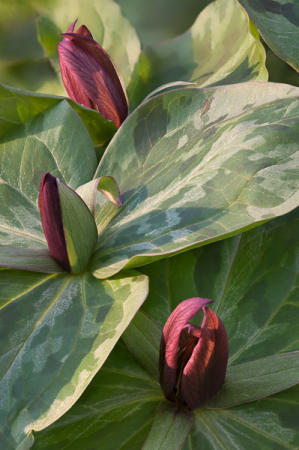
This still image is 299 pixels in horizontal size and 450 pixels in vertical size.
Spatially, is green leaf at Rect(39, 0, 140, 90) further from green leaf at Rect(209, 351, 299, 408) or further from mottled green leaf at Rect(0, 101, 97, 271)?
green leaf at Rect(209, 351, 299, 408)

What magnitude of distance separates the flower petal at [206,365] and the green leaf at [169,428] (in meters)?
0.01

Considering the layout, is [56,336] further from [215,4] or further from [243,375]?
[215,4]

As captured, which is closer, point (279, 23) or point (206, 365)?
point (206, 365)

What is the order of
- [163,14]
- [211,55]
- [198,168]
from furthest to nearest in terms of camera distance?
[163,14] < [211,55] < [198,168]

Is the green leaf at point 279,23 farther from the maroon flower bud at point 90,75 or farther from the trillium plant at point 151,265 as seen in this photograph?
the maroon flower bud at point 90,75

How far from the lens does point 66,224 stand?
1.39ft

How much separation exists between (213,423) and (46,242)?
0.20 m

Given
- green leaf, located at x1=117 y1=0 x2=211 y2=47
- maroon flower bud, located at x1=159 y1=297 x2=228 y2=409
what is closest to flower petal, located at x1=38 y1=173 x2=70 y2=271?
maroon flower bud, located at x1=159 y1=297 x2=228 y2=409

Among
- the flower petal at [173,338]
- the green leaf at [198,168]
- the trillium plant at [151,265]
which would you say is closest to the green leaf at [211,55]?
the trillium plant at [151,265]

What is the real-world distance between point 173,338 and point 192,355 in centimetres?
2

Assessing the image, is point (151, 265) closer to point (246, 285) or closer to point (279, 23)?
point (246, 285)

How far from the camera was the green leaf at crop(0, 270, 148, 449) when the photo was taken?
375 mm

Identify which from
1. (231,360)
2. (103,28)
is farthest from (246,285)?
(103,28)

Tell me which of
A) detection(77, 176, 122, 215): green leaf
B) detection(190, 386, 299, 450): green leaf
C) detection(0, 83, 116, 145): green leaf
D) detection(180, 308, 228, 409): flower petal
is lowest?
detection(190, 386, 299, 450): green leaf
